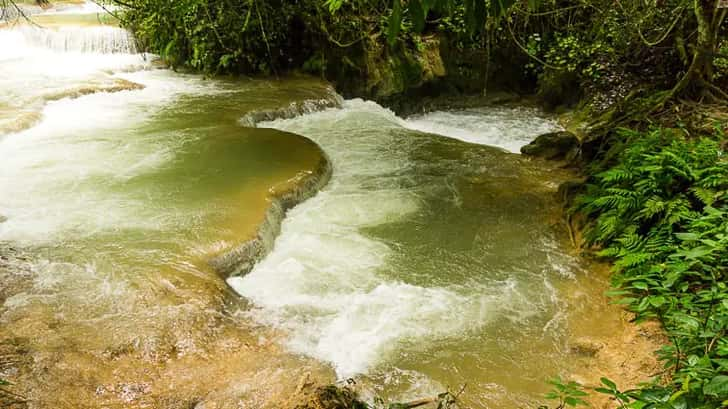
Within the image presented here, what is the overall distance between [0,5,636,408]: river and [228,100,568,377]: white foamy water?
0.02m

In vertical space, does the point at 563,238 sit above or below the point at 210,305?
above

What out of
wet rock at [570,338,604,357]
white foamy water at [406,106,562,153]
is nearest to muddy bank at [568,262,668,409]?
wet rock at [570,338,604,357]

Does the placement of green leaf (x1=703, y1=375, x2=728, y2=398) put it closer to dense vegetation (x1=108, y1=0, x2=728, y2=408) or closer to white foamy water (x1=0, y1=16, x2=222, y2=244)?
dense vegetation (x1=108, y1=0, x2=728, y2=408)

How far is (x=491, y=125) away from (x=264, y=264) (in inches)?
251

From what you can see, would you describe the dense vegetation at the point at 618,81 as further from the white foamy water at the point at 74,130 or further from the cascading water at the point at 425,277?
the white foamy water at the point at 74,130

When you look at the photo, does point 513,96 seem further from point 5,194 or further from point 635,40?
point 5,194

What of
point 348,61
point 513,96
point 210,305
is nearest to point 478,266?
point 210,305

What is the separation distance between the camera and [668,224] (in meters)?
3.97

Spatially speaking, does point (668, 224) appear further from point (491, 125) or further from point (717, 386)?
point (491, 125)

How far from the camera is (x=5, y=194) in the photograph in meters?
5.06

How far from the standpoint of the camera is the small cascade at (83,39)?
40.3 ft

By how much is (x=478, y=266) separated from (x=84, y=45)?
1194cm

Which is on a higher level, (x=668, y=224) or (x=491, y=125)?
(x=491, y=125)

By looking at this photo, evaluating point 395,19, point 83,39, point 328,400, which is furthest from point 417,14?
point 83,39
